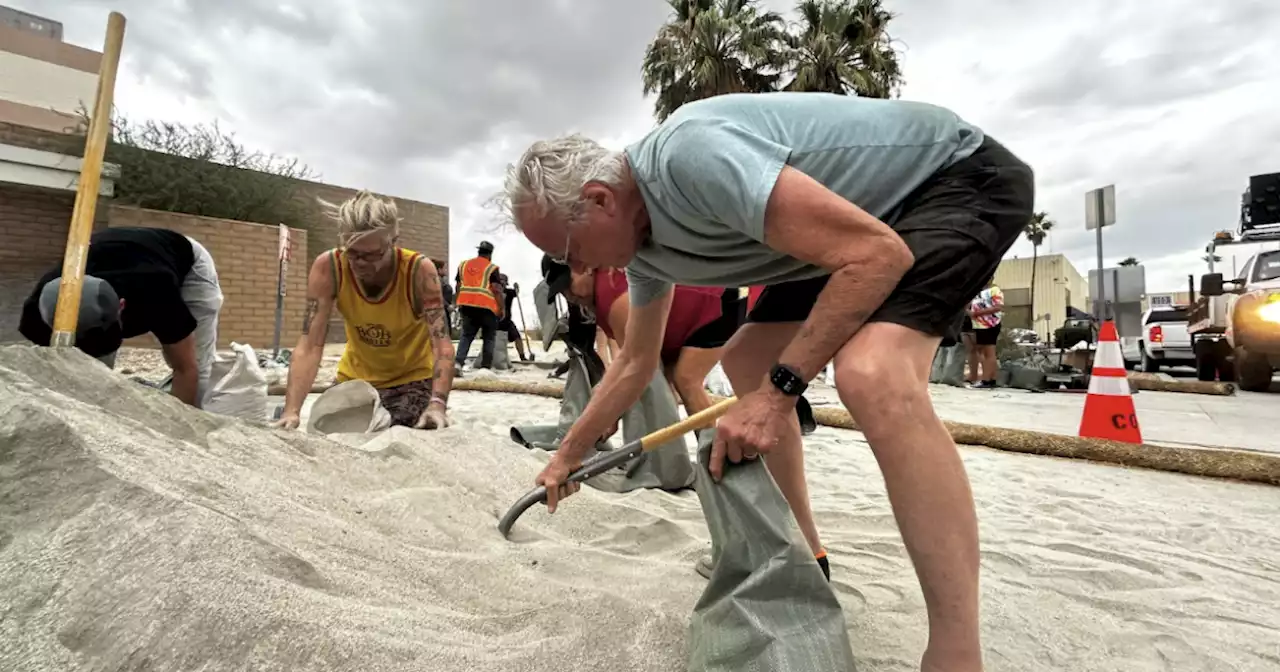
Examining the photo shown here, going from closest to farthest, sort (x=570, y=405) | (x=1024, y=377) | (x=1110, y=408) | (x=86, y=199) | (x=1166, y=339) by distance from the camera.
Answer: (x=86, y=199) → (x=570, y=405) → (x=1110, y=408) → (x=1024, y=377) → (x=1166, y=339)

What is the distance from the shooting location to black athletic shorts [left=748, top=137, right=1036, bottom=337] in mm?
1157

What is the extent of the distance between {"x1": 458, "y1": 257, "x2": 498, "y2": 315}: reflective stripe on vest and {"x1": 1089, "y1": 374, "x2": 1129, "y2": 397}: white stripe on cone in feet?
20.0

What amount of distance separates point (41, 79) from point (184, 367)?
1675 cm

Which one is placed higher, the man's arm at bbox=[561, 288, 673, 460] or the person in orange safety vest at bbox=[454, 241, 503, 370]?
the person in orange safety vest at bbox=[454, 241, 503, 370]

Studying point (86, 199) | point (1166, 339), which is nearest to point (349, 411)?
point (86, 199)

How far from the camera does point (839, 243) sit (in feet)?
3.62

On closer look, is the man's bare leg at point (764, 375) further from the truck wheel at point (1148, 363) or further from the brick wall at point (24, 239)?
the truck wheel at point (1148, 363)

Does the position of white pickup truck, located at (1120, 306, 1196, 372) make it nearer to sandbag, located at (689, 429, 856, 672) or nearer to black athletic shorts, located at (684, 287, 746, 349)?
black athletic shorts, located at (684, 287, 746, 349)

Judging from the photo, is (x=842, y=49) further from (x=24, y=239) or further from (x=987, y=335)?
(x=24, y=239)

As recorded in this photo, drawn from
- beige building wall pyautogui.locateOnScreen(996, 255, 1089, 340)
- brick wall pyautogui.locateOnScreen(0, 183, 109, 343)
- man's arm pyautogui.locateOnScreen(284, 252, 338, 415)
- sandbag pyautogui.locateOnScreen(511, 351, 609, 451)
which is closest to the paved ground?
sandbag pyautogui.locateOnScreen(511, 351, 609, 451)

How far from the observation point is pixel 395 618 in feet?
4.04

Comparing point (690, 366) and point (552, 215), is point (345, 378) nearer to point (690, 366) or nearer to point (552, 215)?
point (690, 366)

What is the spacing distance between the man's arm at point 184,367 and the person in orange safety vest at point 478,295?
4780 mm

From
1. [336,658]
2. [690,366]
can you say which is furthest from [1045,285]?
[336,658]
